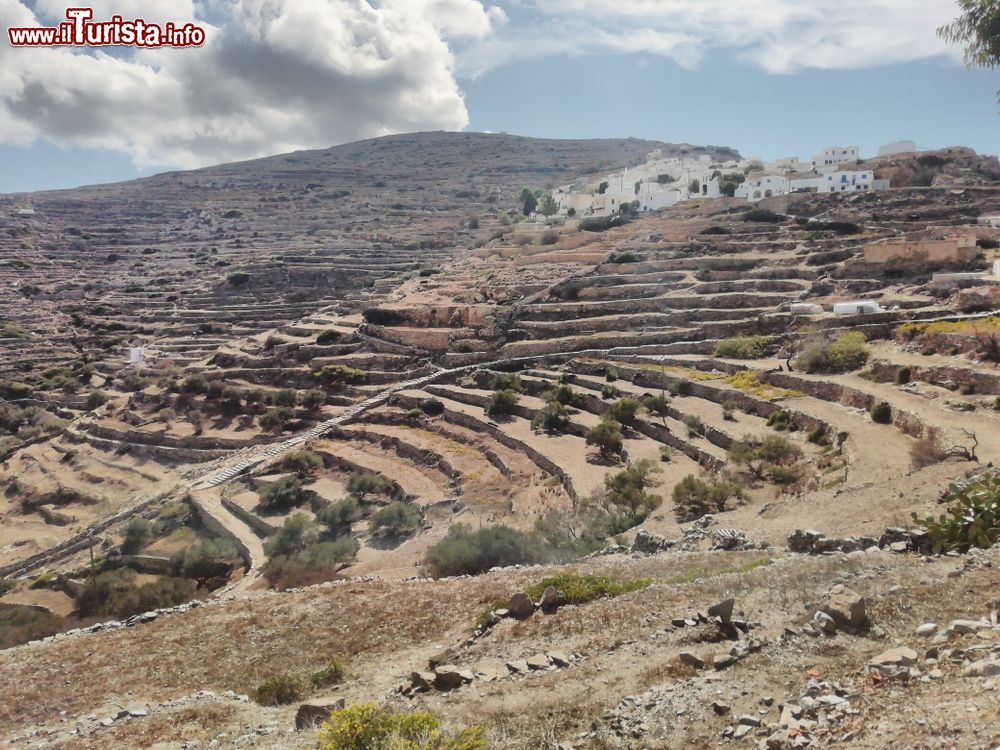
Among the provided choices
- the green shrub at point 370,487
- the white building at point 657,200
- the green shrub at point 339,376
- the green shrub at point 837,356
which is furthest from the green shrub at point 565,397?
the white building at point 657,200

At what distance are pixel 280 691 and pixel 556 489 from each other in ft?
42.1

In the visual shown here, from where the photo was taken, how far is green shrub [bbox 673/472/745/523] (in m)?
16.0

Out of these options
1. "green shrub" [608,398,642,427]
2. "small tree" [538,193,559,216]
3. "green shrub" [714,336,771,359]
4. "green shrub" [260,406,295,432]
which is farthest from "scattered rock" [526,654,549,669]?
"small tree" [538,193,559,216]

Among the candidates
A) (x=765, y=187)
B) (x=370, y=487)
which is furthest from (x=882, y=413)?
(x=765, y=187)

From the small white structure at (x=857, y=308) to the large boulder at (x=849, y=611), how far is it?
23.5 metres

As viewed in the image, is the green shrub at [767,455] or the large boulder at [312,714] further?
the green shrub at [767,455]

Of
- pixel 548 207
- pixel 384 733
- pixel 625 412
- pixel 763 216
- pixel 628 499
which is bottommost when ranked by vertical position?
pixel 628 499

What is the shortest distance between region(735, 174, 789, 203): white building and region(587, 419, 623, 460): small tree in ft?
125

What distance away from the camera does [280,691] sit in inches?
313

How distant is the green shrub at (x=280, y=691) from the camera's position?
7867mm

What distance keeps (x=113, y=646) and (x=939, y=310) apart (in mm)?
27837

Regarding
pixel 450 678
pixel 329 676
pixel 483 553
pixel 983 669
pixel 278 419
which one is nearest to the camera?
pixel 983 669

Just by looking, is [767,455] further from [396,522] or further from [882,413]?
[396,522]

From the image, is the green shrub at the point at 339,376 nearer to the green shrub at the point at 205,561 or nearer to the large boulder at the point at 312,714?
the green shrub at the point at 205,561
